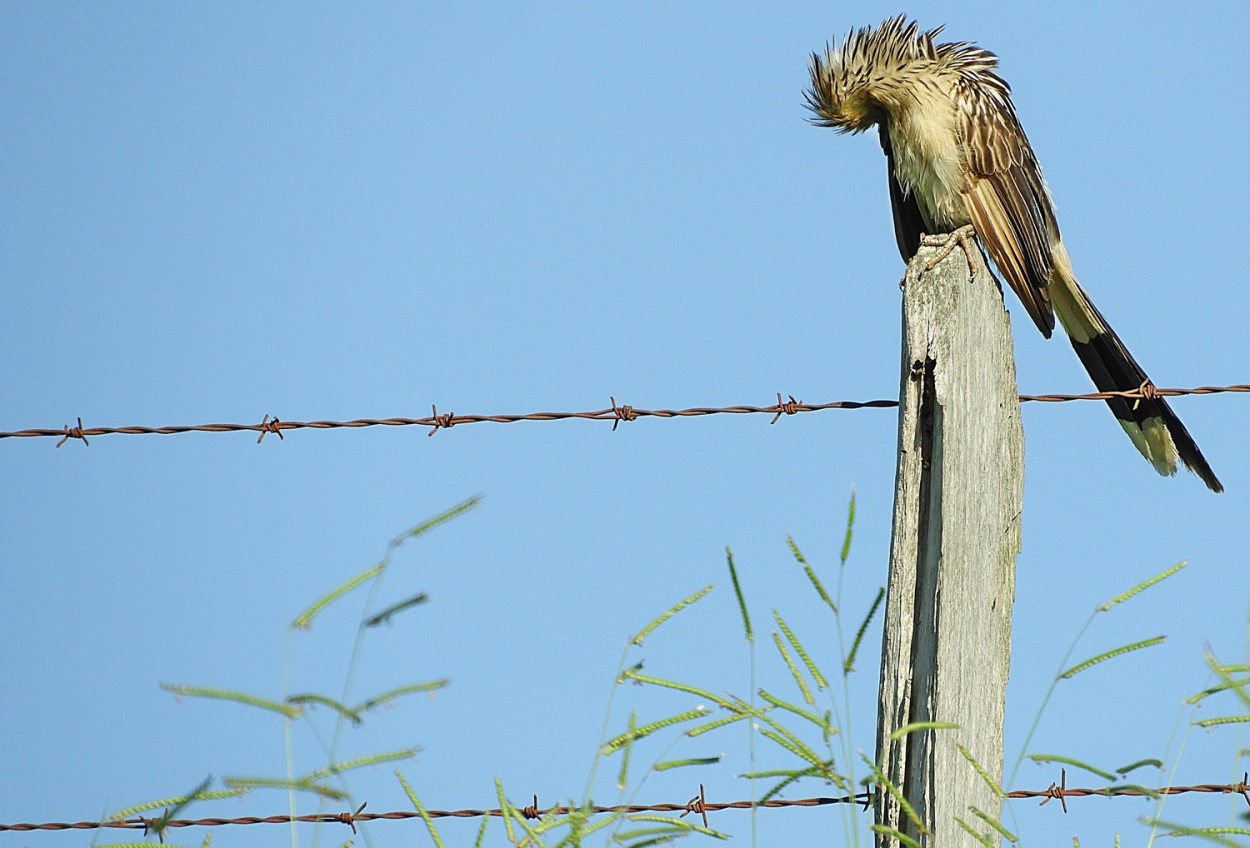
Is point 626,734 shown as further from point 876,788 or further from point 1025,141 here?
point 1025,141

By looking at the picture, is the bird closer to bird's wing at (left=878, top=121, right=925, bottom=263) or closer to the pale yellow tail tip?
bird's wing at (left=878, top=121, right=925, bottom=263)

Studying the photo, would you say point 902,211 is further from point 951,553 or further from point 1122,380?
point 951,553

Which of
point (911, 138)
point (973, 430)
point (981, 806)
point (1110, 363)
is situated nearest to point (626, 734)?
point (981, 806)

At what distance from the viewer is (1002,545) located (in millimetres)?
2414

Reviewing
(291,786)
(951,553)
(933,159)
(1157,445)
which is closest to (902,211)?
(933,159)

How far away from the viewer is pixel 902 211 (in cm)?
571

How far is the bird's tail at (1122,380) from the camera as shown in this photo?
395 centimetres

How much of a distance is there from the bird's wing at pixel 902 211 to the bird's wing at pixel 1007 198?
450 mm

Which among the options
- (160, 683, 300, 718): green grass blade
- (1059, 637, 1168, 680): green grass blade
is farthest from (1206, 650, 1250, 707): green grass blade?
(160, 683, 300, 718): green grass blade

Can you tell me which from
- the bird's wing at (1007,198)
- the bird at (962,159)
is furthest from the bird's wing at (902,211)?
the bird's wing at (1007,198)

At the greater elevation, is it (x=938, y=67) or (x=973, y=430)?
(x=938, y=67)

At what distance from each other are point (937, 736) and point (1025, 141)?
147 inches

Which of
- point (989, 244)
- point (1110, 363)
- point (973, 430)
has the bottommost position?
point (973, 430)

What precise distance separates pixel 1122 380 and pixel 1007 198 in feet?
2.90
